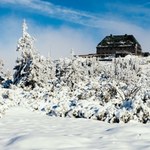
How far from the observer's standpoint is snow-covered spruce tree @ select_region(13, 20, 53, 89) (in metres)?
41.7

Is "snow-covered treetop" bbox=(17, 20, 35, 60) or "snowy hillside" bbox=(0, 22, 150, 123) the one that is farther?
"snow-covered treetop" bbox=(17, 20, 35, 60)

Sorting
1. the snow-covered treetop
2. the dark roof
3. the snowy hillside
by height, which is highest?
the dark roof

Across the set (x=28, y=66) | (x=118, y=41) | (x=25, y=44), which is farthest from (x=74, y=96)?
(x=118, y=41)

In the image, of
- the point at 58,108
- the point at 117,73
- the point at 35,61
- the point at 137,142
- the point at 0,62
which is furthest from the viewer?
the point at 117,73

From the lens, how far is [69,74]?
45.8m

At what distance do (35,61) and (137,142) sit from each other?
115 feet

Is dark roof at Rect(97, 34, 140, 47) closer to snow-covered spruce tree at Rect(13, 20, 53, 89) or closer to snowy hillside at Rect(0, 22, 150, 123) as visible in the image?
snowy hillside at Rect(0, 22, 150, 123)

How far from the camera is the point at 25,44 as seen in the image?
47.2m

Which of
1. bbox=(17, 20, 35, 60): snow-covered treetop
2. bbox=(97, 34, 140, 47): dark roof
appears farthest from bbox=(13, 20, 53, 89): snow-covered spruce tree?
bbox=(97, 34, 140, 47): dark roof

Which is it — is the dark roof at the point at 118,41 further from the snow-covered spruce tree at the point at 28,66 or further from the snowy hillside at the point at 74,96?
the snow-covered spruce tree at the point at 28,66

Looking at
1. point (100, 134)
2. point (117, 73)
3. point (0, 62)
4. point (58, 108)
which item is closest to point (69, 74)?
point (0, 62)

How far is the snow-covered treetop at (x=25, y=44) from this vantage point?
45.6 metres

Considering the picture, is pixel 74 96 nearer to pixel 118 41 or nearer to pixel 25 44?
pixel 25 44

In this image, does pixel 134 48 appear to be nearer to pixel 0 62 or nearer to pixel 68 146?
pixel 0 62
